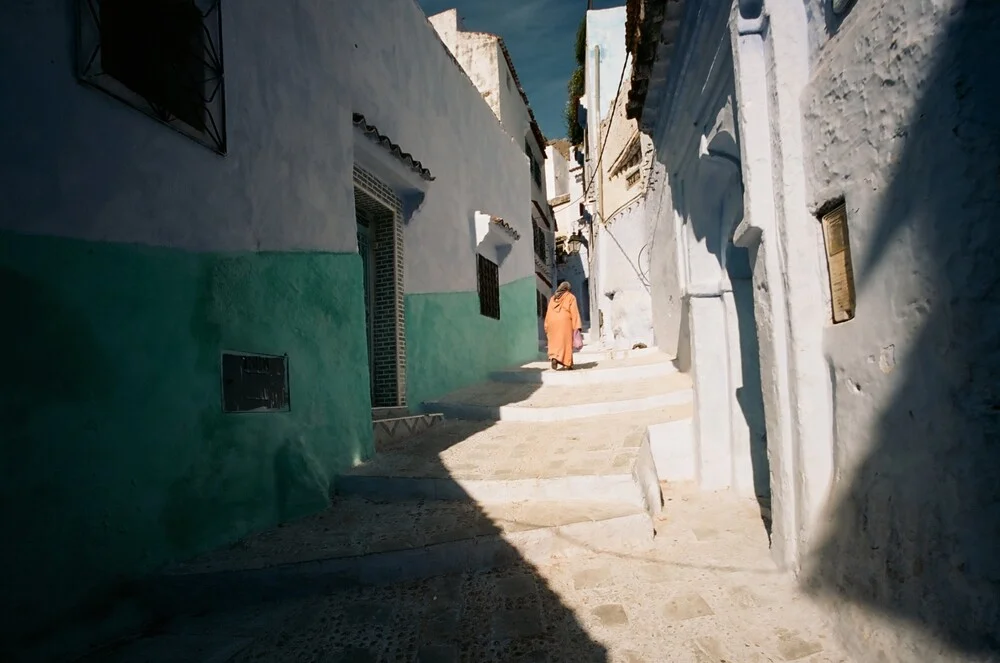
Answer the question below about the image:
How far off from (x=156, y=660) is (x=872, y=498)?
308 centimetres

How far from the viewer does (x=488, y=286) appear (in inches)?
377

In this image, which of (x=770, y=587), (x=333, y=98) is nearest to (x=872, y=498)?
(x=770, y=587)

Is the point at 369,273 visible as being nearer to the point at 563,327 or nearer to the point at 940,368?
the point at 563,327

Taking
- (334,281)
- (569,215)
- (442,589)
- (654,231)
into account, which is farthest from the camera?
(569,215)

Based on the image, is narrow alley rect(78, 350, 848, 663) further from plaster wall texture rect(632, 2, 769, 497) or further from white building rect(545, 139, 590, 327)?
white building rect(545, 139, 590, 327)

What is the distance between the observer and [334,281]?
461 centimetres

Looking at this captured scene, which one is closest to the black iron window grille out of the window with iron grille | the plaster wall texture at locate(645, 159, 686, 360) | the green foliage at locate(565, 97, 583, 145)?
the plaster wall texture at locate(645, 159, 686, 360)

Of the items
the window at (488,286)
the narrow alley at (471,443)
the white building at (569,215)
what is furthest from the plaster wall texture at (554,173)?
the narrow alley at (471,443)

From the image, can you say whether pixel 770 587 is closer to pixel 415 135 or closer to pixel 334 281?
pixel 334 281

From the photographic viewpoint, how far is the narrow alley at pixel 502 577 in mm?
2541

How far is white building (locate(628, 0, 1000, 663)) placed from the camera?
1706mm

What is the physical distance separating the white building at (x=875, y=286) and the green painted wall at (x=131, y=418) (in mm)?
3078

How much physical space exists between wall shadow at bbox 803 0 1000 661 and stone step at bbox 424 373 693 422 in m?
4.03

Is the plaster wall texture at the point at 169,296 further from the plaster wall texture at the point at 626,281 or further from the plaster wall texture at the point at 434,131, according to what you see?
the plaster wall texture at the point at 626,281
